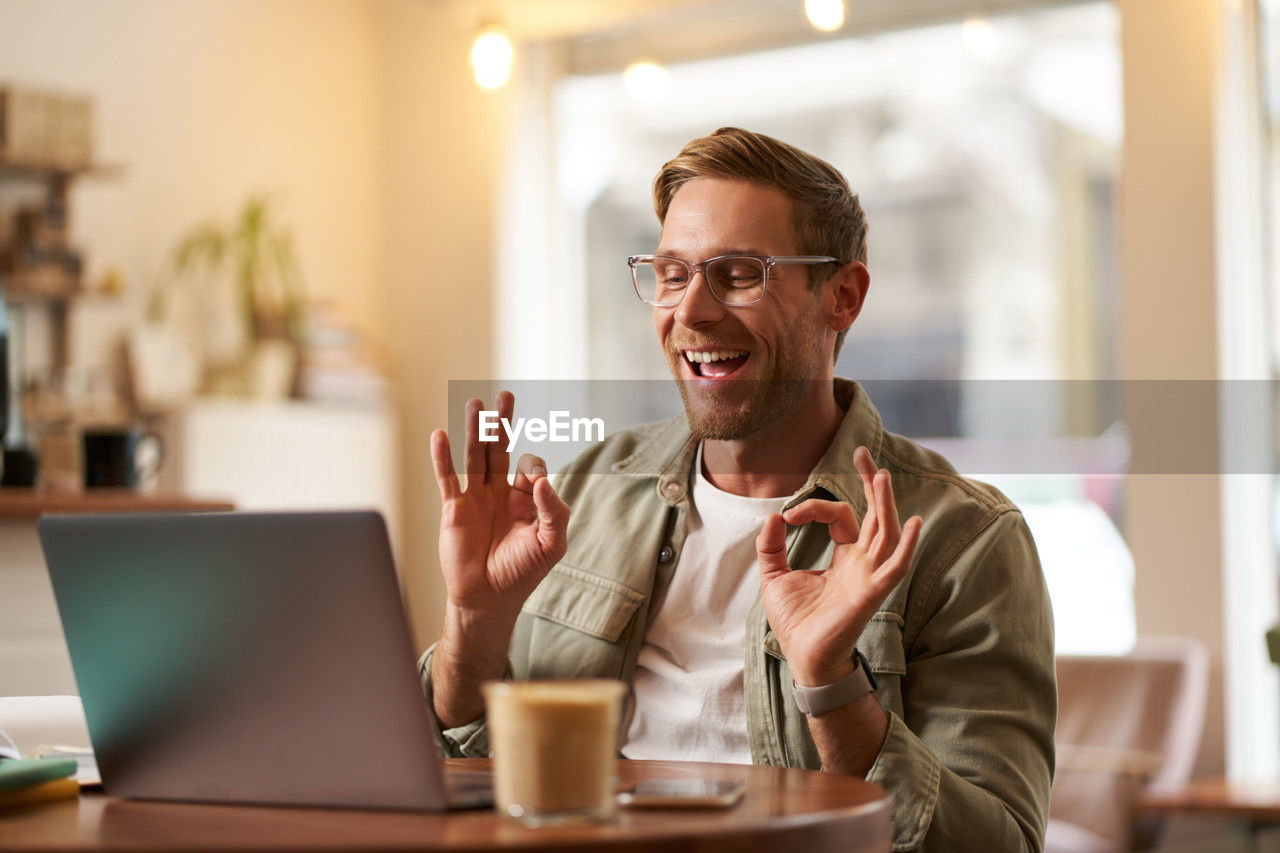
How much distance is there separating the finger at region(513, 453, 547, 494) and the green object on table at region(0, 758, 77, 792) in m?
0.49

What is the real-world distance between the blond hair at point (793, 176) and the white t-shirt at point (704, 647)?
0.30m

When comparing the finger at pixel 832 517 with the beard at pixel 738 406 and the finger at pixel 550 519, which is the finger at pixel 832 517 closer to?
the finger at pixel 550 519

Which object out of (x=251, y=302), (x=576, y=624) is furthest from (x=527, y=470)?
(x=251, y=302)

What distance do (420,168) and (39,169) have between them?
4.82 ft

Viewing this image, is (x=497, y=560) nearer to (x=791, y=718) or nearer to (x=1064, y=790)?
(x=791, y=718)

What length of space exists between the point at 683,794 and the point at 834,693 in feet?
0.91

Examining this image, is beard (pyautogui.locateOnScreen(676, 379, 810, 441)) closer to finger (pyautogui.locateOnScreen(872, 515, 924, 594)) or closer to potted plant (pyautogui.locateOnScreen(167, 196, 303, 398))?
finger (pyautogui.locateOnScreen(872, 515, 924, 594))

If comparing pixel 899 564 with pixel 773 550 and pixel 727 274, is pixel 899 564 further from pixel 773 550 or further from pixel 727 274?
pixel 727 274

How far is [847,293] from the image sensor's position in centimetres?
168

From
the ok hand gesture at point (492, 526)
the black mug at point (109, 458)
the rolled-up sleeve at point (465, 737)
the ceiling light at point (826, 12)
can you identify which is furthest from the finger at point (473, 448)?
the ceiling light at point (826, 12)

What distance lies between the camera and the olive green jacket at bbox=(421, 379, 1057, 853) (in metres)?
1.22

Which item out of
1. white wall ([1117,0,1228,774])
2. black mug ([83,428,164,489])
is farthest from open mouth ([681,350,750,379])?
white wall ([1117,0,1228,774])

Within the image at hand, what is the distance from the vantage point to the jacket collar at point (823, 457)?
1.52 meters

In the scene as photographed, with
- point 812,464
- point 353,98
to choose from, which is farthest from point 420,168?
point 812,464
